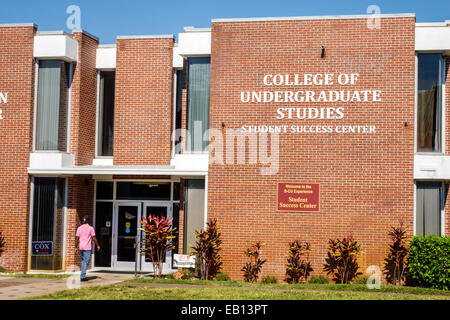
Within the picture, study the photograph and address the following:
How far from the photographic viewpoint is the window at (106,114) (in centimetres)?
2052

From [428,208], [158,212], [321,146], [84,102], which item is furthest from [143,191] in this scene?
[428,208]

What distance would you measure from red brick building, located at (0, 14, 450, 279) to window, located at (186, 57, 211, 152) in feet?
0.11

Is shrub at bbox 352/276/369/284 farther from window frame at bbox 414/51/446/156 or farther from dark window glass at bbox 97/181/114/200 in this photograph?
dark window glass at bbox 97/181/114/200

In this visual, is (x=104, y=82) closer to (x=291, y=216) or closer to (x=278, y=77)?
(x=278, y=77)

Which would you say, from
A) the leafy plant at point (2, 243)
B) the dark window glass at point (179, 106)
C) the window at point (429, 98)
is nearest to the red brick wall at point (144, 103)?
the dark window glass at point (179, 106)

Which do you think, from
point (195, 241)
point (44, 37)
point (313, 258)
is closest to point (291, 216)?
point (313, 258)

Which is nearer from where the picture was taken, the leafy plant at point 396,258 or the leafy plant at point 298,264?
the leafy plant at point 396,258

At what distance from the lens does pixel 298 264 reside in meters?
16.9

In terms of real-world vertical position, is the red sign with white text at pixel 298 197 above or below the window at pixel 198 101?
below

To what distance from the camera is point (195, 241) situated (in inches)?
698

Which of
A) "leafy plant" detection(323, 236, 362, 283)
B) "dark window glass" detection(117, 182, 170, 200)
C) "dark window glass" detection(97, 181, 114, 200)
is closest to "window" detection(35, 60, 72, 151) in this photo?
"dark window glass" detection(97, 181, 114, 200)

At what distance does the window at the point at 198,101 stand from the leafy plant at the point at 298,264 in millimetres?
3773

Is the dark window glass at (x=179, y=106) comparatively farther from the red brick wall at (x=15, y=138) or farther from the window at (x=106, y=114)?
the red brick wall at (x=15, y=138)

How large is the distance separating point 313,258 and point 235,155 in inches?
137
